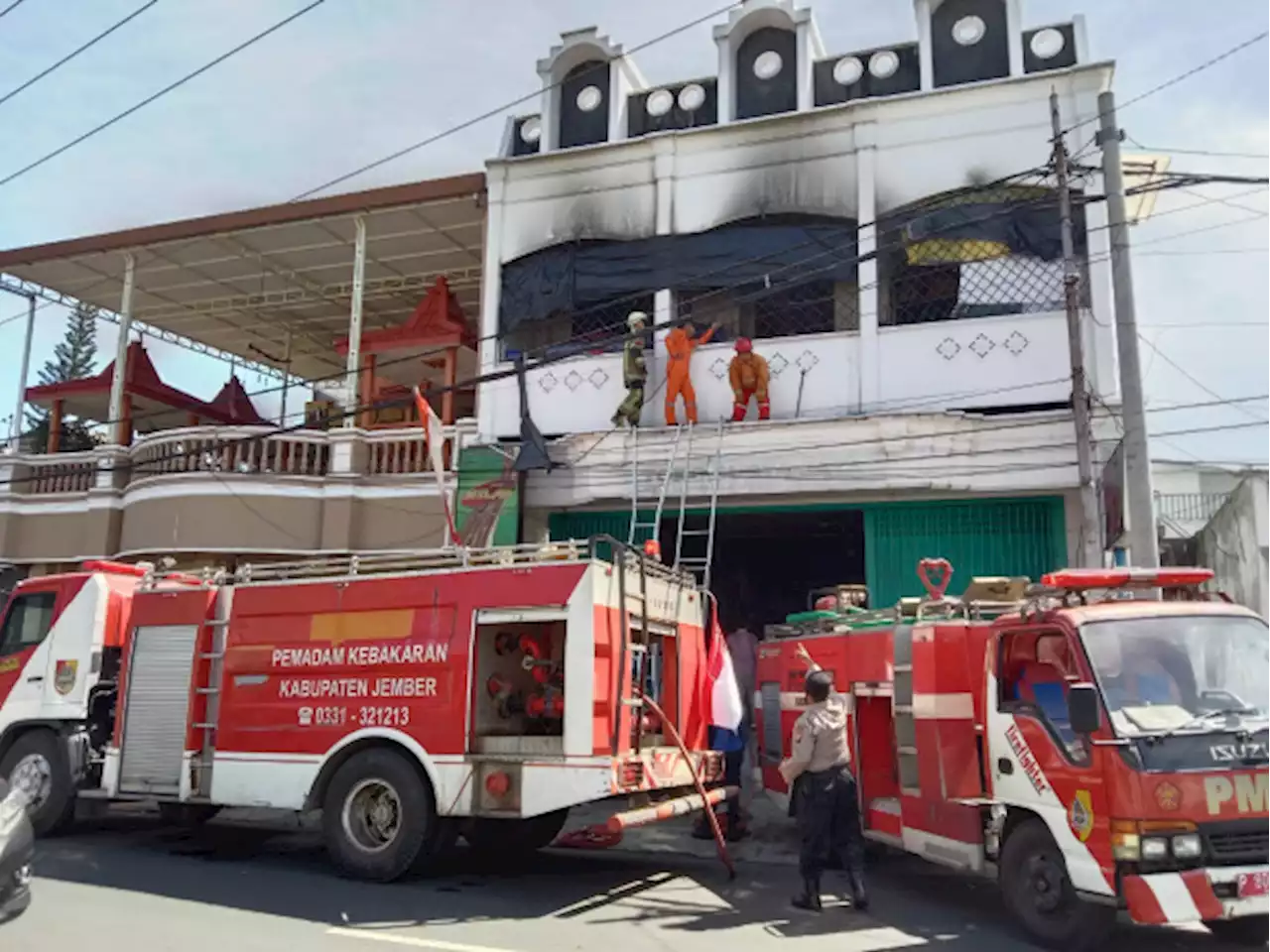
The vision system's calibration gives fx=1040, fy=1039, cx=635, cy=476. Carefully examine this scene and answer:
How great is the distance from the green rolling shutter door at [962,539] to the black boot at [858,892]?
6700 mm

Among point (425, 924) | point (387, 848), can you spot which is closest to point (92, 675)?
point (387, 848)

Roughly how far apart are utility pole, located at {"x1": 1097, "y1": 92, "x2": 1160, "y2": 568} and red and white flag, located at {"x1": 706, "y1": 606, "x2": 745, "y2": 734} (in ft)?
11.8

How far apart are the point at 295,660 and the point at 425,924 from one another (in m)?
2.92

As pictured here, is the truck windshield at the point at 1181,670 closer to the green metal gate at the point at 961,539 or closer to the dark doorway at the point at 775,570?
the green metal gate at the point at 961,539

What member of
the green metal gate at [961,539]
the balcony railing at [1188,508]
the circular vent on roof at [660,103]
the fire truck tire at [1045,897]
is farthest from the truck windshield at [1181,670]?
the balcony railing at [1188,508]

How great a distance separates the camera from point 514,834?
940 centimetres

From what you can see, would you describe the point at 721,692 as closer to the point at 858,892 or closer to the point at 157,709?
the point at 858,892

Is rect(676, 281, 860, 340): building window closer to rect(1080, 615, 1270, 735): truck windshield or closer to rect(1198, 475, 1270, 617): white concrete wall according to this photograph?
rect(1198, 475, 1270, 617): white concrete wall

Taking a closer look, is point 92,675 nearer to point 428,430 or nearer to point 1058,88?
point 428,430

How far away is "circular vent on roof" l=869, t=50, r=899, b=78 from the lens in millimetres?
14984

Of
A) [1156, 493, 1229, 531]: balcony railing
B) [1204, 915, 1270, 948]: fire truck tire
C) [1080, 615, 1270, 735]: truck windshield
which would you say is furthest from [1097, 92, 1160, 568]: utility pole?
[1156, 493, 1229, 531]: balcony railing

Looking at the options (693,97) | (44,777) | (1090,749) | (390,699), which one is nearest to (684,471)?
(693,97)

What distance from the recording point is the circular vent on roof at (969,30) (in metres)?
14.6

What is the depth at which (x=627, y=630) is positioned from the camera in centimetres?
806
